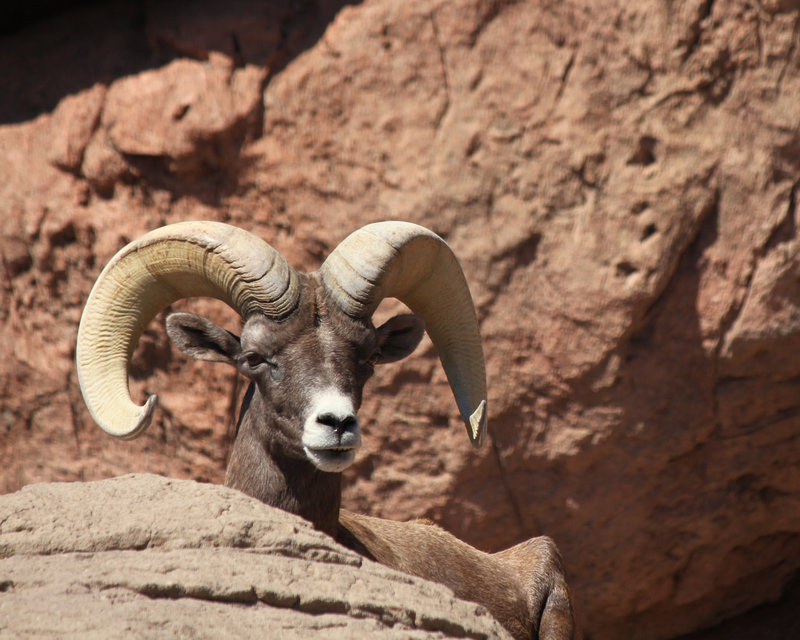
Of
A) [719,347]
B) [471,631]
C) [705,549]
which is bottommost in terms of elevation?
[471,631]

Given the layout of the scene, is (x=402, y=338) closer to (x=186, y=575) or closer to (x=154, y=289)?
(x=154, y=289)

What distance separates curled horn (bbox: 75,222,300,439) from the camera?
212 inches

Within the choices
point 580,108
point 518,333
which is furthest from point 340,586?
point 580,108

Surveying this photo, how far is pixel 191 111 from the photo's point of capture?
841 centimetres

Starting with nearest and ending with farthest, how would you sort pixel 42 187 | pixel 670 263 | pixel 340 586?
1. pixel 340 586
2. pixel 670 263
3. pixel 42 187

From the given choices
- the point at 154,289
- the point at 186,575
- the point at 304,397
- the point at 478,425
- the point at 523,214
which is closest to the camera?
the point at 186,575

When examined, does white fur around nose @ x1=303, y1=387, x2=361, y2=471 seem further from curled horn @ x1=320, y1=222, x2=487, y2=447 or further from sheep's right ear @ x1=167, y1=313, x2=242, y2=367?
sheep's right ear @ x1=167, y1=313, x2=242, y2=367

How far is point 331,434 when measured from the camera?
16.3 feet

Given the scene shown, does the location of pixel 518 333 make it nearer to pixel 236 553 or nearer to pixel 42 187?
pixel 42 187

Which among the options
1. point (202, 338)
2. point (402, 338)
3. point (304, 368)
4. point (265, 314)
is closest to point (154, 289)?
point (202, 338)

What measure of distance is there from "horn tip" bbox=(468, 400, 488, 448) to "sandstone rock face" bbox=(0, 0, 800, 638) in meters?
2.17

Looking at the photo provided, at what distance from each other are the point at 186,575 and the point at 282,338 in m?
2.03

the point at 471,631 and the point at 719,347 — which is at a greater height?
the point at 719,347

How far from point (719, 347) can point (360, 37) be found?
3512mm
